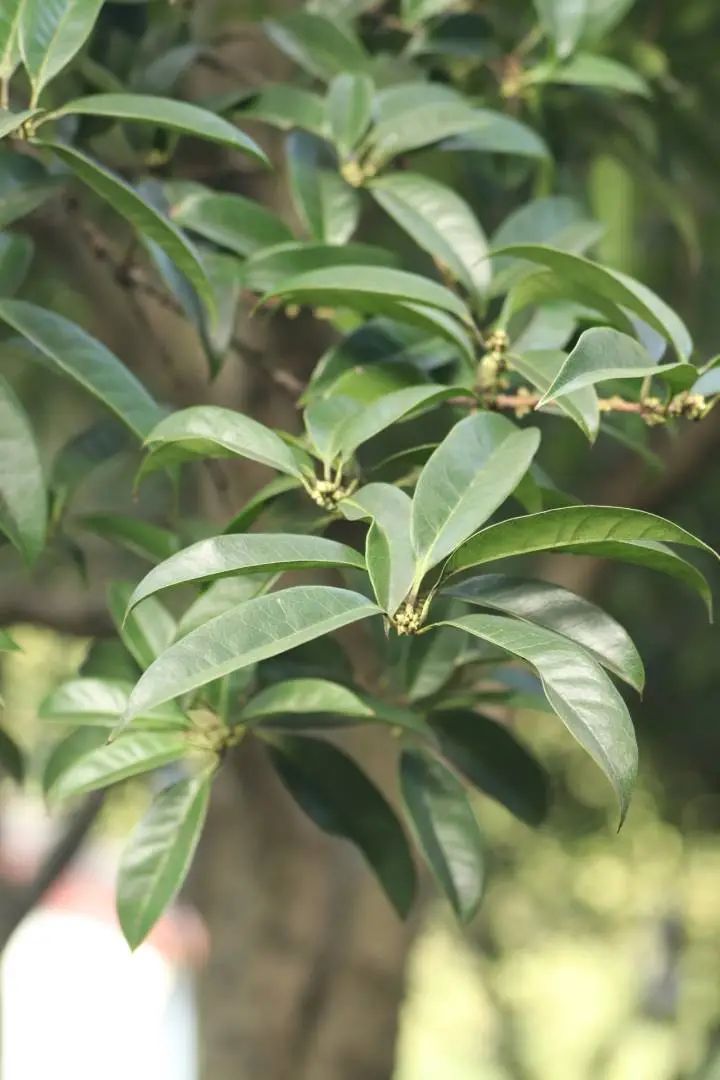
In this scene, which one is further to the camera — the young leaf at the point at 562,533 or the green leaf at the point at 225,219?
Result: the green leaf at the point at 225,219

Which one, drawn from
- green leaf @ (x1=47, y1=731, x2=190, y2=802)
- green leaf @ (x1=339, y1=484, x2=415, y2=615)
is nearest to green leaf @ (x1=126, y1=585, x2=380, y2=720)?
green leaf @ (x1=339, y1=484, x2=415, y2=615)

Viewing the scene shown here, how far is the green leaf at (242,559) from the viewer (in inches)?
14.6

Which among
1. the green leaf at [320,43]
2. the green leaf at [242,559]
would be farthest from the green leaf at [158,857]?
the green leaf at [320,43]

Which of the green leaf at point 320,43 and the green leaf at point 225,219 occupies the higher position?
the green leaf at point 320,43

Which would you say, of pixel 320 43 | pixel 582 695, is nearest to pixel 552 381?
pixel 582 695

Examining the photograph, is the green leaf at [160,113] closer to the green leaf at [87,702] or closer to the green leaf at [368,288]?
the green leaf at [368,288]

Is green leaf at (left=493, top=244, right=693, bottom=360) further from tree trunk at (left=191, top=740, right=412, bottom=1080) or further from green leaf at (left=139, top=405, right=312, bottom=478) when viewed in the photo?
tree trunk at (left=191, top=740, right=412, bottom=1080)

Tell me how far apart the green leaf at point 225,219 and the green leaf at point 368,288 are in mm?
88

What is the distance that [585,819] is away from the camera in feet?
6.24

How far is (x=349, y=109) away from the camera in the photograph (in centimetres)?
59

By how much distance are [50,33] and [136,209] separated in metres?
0.08

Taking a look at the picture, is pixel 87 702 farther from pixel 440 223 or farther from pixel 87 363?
pixel 440 223

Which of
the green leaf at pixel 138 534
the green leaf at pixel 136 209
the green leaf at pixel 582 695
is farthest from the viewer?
the green leaf at pixel 138 534

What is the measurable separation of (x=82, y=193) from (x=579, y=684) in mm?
681
